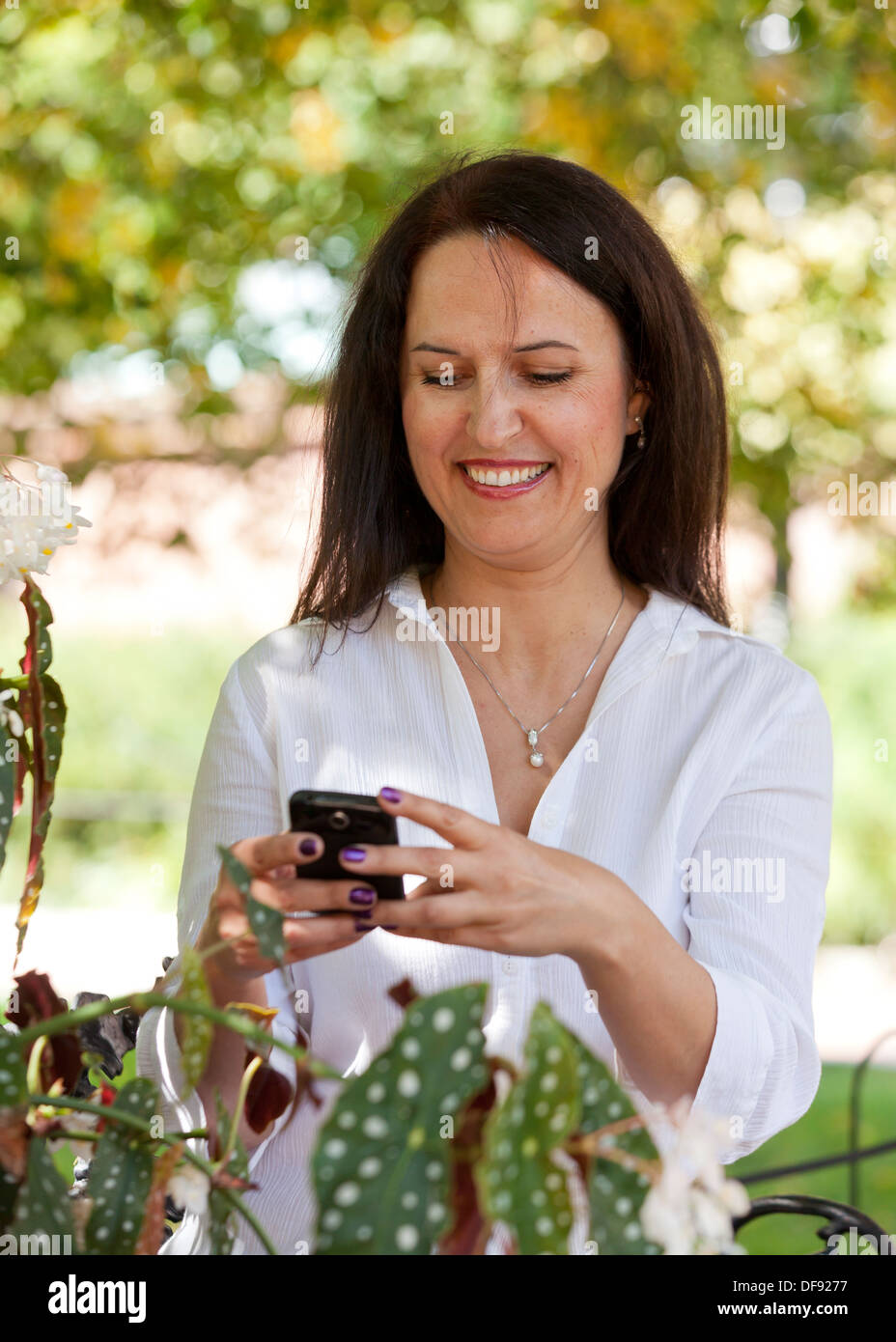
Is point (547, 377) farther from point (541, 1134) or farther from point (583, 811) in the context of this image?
point (541, 1134)

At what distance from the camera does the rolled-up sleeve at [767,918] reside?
1.33 meters

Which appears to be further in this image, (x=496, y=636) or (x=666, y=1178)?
(x=496, y=636)

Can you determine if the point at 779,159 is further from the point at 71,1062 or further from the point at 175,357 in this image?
the point at 71,1062

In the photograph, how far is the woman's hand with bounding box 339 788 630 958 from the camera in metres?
0.87

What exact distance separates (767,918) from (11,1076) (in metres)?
0.98

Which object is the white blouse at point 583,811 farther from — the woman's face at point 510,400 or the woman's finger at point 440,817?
the woman's finger at point 440,817

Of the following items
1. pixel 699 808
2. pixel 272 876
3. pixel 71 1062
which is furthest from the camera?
pixel 699 808

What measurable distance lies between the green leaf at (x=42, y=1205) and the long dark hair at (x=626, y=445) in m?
1.12

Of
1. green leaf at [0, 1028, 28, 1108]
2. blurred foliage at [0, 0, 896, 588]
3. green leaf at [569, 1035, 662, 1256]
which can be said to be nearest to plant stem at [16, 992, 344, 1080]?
green leaf at [0, 1028, 28, 1108]

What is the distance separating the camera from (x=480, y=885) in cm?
92

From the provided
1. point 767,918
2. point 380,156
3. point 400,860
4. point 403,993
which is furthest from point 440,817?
point 380,156

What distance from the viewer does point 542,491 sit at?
155 cm

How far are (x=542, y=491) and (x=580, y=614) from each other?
0.73ft

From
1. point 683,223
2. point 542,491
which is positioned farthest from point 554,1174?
point 683,223
